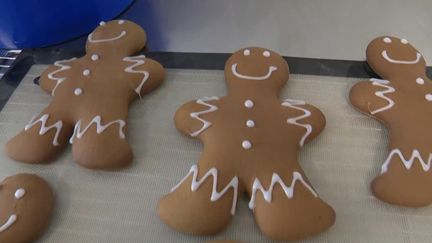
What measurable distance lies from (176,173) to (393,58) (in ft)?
1.39

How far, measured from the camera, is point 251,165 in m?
0.61

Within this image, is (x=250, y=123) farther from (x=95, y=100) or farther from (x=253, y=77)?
(x=95, y=100)

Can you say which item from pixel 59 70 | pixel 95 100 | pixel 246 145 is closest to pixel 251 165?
pixel 246 145

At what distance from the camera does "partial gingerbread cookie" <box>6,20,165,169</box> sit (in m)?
0.65

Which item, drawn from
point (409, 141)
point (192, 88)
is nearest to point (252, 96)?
point (192, 88)

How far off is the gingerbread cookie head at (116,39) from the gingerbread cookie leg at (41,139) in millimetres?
165

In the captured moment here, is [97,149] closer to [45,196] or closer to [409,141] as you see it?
[45,196]

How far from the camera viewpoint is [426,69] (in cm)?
76

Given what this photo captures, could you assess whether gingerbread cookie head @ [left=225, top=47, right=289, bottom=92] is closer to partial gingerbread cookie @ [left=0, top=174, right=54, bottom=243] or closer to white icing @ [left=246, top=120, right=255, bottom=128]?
white icing @ [left=246, top=120, right=255, bottom=128]

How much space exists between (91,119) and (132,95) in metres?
0.09

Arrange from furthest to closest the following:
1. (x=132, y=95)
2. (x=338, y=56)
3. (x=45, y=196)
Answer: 1. (x=338, y=56)
2. (x=132, y=95)
3. (x=45, y=196)

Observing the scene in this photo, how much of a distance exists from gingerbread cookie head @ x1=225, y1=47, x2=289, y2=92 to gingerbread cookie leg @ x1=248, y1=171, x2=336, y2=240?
0.60ft

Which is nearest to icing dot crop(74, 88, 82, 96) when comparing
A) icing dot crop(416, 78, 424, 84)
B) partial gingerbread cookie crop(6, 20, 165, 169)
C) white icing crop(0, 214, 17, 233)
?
partial gingerbread cookie crop(6, 20, 165, 169)

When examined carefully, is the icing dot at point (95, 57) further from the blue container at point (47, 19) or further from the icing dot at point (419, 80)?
the icing dot at point (419, 80)
